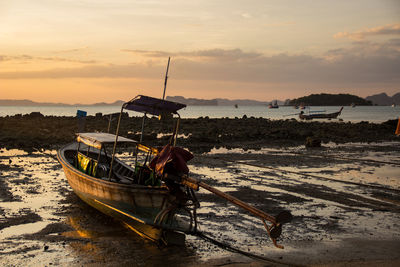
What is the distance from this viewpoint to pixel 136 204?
9.63m

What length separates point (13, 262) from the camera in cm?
805

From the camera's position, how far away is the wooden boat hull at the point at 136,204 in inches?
356

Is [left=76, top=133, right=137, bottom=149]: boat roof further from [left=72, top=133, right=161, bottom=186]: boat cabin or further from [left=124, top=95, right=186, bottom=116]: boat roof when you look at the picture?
[left=124, top=95, right=186, bottom=116]: boat roof

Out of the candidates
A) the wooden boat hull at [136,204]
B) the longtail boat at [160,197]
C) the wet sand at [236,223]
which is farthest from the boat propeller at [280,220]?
the wooden boat hull at [136,204]

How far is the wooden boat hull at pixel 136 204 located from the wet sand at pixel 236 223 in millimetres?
355

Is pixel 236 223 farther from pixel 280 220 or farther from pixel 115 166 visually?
pixel 115 166

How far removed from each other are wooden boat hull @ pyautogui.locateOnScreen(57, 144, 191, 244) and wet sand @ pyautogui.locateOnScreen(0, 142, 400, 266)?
35cm

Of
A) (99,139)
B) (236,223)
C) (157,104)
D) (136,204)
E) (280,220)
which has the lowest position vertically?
(236,223)

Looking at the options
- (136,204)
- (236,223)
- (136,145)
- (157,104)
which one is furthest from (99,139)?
(236,223)

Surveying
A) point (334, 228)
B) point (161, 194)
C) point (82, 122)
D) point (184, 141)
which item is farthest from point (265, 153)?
point (161, 194)

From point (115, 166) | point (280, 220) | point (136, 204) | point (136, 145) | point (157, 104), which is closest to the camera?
point (280, 220)

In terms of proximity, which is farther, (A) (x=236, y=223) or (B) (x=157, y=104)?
(B) (x=157, y=104)

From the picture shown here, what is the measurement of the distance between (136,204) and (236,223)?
2885mm

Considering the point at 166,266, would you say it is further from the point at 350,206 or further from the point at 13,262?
the point at 350,206
